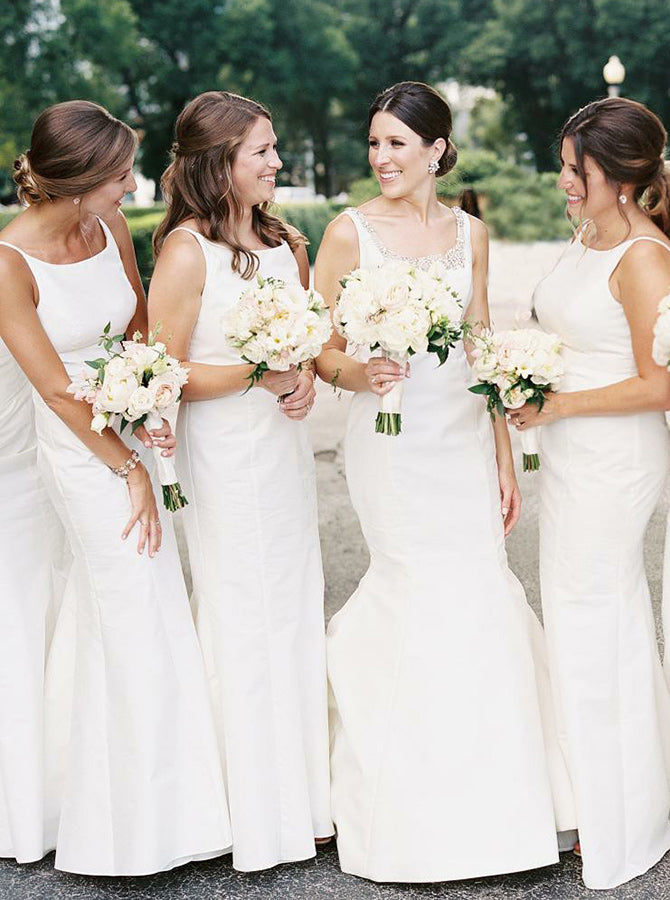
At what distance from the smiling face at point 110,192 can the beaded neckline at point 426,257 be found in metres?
0.72

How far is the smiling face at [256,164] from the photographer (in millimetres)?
3412

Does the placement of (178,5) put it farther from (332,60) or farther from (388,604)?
(388,604)

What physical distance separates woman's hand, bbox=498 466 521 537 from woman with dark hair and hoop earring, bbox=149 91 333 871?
2.22ft

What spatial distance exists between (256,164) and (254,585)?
1.35 m

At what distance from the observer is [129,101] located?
129ft

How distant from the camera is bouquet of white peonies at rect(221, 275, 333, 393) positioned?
303cm

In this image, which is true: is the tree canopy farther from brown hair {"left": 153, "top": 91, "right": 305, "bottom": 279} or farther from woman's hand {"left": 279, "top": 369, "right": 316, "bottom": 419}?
woman's hand {"left": 279, "top": 369, "right": 316, "bottom": 419}

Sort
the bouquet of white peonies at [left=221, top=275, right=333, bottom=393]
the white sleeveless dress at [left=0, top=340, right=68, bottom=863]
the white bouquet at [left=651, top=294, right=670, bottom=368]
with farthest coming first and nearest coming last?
1. the white sleeveless dress at [left=0, top=340, right=68, bottom=863]
2. the bouquet of white peonies at [left=221, top=275, right=333, bottom=393]
3. the white bouquet at [left=651, top=294, right=670, bottom=368]

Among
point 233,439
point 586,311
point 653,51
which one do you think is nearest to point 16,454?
point 233,439

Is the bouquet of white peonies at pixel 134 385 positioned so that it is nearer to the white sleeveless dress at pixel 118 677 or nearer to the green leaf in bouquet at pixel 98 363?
the green leaf in bouquet at pixel 98 363

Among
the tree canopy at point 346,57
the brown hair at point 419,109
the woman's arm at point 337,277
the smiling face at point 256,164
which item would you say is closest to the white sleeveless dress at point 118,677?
the smiling face at point 256,164

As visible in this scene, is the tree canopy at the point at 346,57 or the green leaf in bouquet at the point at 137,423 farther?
the tree canopy at the point at 346,57

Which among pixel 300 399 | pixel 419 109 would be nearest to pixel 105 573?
pixel 300 399

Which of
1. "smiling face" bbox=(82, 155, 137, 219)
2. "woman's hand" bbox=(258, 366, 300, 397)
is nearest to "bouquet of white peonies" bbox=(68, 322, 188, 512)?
"woman's hand" bbox=(258, 366, 300, 397)
